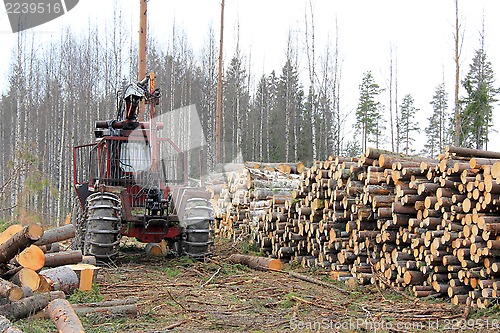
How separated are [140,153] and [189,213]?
176 cm

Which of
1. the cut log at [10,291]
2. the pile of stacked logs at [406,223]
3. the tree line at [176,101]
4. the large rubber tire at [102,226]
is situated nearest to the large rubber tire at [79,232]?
the large rubber tire at [102,226]

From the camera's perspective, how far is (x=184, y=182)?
35.3 ft

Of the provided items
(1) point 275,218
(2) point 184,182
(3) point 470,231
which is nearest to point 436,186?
(3) point 470,231

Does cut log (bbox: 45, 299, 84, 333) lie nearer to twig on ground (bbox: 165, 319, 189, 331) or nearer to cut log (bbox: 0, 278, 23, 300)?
cut log (bbox: 0, 278, 23, 300)

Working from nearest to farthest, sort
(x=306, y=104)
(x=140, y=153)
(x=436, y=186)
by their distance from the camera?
1. (x=436, y=186)
2. (x=140, y=153)
3. (x=306, y=104)

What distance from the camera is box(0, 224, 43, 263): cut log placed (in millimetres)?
5785

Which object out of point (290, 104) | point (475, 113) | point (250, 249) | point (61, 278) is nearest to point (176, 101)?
point (290, 104)

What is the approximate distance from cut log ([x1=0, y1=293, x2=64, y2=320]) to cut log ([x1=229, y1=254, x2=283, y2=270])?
4.72m

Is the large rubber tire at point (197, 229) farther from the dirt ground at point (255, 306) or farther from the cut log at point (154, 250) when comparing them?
the cut log at point (154, 250)

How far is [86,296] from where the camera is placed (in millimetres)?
6910

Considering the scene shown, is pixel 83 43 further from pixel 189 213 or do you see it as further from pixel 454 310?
pixel 454 310

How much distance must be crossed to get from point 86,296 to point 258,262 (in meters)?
3.97

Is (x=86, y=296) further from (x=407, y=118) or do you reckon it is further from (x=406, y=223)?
(x=407, y=118)

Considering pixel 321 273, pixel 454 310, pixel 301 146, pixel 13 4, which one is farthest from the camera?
pixel 301 146
